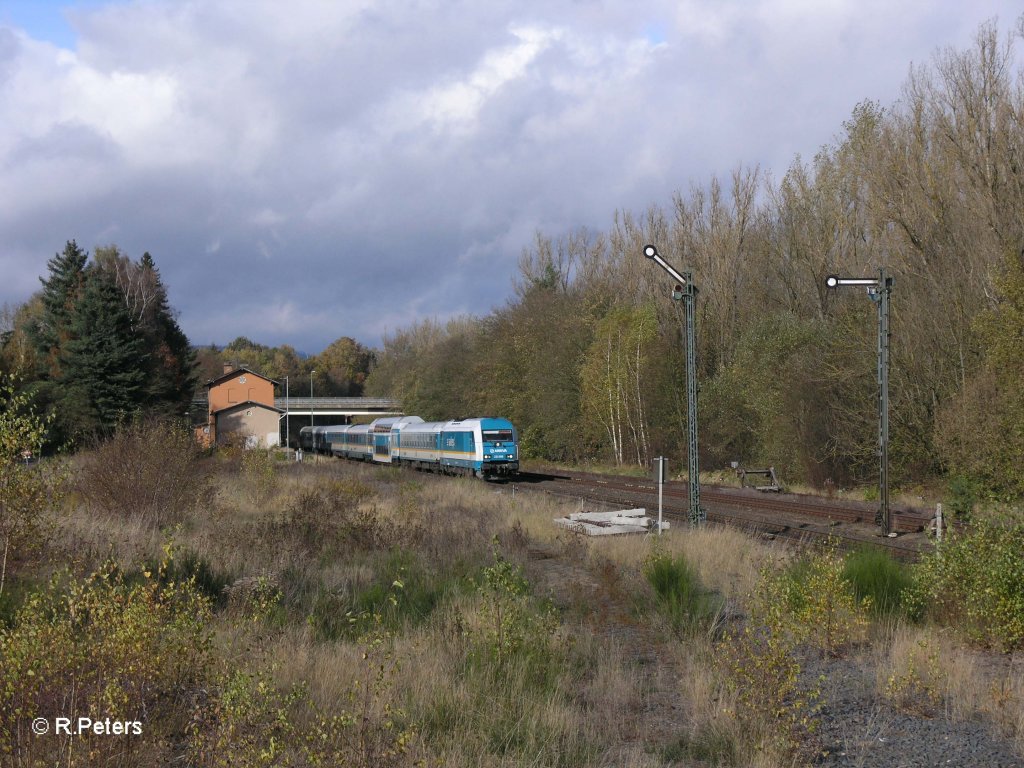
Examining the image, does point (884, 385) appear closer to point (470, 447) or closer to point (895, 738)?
point (895, 738)

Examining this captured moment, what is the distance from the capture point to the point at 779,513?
2147cm

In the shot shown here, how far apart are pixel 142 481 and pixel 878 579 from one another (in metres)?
13.3

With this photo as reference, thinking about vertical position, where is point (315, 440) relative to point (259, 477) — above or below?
above

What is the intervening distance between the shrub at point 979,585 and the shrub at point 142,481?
42.0 feet

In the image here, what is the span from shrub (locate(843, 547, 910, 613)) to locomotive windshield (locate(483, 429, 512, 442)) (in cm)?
2465

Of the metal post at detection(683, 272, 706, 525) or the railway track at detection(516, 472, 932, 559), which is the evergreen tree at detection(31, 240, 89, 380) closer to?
the railway track at detection(516, 472, 932, 559)

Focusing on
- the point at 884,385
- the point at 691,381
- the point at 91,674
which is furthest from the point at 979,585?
the point at 884,385

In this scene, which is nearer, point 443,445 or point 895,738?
point 895,738

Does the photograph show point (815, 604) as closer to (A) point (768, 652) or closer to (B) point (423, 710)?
(A) point (768, 652)

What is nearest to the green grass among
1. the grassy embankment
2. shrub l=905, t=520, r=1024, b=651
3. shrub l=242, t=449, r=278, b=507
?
the grassy embankment

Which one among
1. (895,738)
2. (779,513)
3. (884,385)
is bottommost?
(895,738)

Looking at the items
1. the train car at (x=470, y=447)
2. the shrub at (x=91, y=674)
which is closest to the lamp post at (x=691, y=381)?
the shrub at (x=91, y=674)

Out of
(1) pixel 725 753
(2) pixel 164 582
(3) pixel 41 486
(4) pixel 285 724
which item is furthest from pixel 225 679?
(2) pixel 164 582

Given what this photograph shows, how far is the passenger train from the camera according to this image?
116ft
